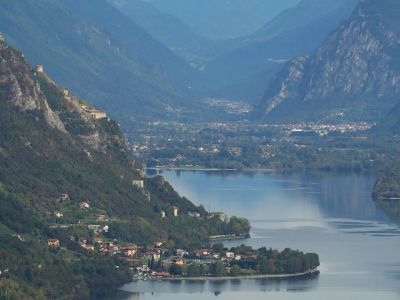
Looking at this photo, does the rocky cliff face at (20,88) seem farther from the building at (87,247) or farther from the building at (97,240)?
the building at (87,247)

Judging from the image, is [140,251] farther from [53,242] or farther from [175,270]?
[53,242]

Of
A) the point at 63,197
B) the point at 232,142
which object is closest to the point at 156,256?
the point at 63,197

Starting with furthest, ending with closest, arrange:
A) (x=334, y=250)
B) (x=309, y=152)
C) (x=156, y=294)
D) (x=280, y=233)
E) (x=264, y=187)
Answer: (x=309, y=152) < (x=264, y=187) < (x=280, y=233) < (x=334, y=250) < (x=156, y=294)

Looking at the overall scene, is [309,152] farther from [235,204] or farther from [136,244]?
[136,244]

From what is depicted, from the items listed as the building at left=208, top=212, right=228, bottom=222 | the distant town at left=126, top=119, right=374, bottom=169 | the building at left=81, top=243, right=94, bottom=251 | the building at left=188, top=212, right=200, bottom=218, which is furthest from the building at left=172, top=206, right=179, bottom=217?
the distant town at left=126, top=119, right=374, bottom=169

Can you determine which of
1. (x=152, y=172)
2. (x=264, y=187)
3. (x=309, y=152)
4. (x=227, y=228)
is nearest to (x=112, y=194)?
(x=227, y=228)

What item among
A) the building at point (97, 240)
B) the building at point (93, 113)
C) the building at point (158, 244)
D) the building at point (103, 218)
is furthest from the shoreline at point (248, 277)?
the building at point (93, 113)
